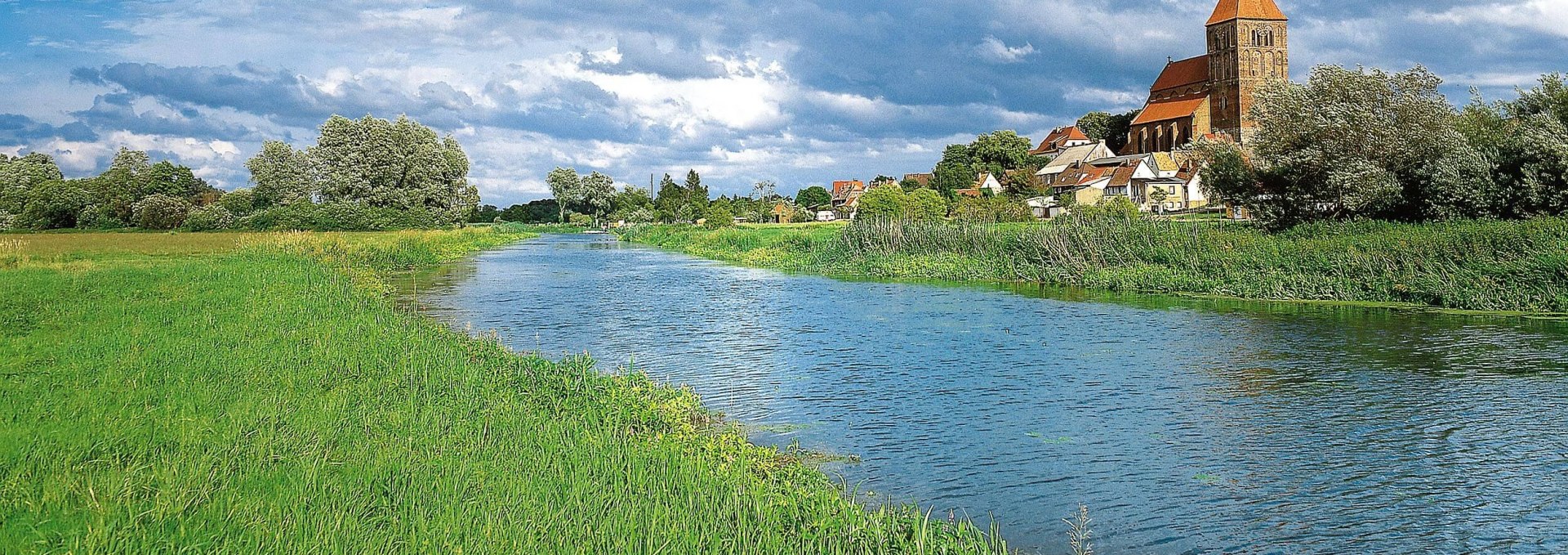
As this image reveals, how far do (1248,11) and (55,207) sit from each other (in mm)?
118435

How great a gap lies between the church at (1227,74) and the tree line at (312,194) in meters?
82.3

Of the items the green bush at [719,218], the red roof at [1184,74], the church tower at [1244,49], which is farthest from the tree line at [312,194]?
the red roof at [1184,74]

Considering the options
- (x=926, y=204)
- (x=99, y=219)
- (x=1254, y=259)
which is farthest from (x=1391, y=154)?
(x=99, y=219)

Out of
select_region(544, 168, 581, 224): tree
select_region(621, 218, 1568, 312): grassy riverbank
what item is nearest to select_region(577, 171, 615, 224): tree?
select_region(544, 168, 581, 224): tree

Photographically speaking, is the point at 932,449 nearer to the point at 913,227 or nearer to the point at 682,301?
the point at 682,301

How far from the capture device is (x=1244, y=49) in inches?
4847

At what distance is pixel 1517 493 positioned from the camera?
8867 millimetres

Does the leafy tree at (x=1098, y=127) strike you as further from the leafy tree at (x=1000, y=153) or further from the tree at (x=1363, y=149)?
the tree at (x=1363, y=149)

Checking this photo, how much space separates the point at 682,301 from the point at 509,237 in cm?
7303

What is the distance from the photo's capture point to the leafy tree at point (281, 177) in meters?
77.4

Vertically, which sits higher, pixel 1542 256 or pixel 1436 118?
pixel 1436 118

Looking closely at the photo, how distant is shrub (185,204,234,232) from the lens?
71688 mm

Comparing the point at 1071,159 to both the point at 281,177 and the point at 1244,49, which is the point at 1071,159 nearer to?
the point at 1244,49

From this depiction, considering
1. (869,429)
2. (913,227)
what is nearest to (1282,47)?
(913,227)
